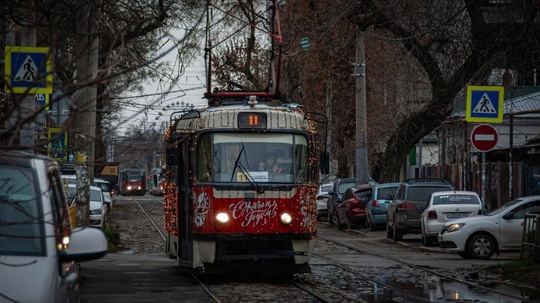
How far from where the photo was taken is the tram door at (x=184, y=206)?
57.5 feet

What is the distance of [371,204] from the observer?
3606cm

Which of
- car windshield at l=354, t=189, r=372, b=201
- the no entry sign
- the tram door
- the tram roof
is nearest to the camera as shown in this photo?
the tram roof

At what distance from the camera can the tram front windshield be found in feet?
55.7

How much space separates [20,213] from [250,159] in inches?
375

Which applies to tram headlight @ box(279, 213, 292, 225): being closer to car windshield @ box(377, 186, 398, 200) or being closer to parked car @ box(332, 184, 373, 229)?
car windshield @ box(377, 186, 398, 200)

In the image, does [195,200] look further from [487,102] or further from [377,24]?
[377,24]

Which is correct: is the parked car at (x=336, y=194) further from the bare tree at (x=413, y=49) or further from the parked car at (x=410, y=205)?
the parked car at (x=410, y=205)

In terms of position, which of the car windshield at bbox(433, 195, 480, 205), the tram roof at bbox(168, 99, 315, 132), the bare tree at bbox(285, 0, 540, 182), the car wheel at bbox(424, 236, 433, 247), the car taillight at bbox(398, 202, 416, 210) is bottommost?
the car wheel at bbox(424, 236, 433, 247)

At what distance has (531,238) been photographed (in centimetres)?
2066

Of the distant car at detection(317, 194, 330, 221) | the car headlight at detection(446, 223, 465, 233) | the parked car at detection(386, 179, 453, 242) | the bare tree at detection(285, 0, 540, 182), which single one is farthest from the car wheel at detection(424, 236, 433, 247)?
the distant car at detection(317, 194, 330, 221)

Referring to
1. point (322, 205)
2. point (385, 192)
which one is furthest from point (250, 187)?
point (322, 205)

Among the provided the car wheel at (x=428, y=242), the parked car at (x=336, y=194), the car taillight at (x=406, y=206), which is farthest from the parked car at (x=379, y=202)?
the car wheel at (x=428, y=242)

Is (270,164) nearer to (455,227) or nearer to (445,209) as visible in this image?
(455,227)

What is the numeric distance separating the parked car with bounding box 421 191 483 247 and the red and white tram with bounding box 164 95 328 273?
10183 mm
